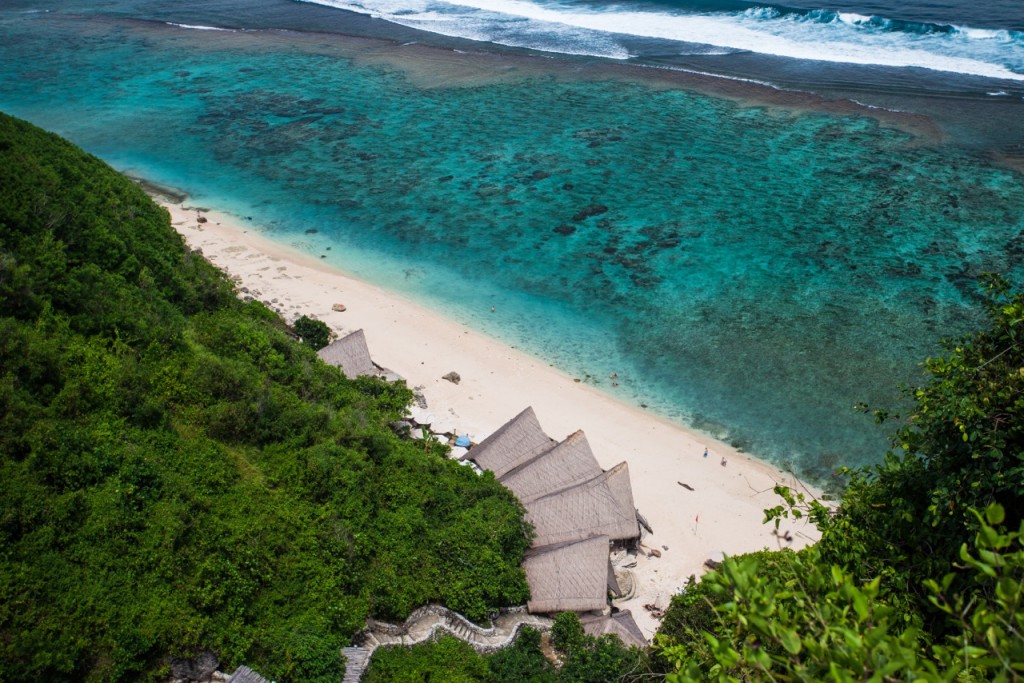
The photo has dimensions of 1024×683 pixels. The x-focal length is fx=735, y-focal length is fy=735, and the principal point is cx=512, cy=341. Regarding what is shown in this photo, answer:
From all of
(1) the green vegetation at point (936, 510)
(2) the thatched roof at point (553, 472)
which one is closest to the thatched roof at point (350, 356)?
(2) the thatched roof at point (553, 472)

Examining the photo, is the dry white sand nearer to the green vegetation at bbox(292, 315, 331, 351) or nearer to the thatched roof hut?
the thatched roof hut

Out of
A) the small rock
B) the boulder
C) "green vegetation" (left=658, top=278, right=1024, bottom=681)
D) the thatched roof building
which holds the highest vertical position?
"green vegetation" (left=658, top=278, right=1024, bottom=681)

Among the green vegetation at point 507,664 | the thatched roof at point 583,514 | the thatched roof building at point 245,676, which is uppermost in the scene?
the thatched roof building at point 245,676

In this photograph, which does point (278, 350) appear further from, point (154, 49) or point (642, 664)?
point (154, 49)

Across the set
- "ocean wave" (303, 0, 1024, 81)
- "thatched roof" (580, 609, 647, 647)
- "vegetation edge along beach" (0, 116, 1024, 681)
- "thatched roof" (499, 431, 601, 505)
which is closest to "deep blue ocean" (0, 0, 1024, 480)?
"ocean wave" (303, 0, 1024, 81)

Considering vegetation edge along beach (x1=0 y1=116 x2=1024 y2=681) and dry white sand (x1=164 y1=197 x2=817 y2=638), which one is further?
dry white sand (x1=164 y1=197 x2=817 y2=638)

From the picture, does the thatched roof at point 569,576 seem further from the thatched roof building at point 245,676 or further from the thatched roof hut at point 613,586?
the thatched roof building at point 245,676

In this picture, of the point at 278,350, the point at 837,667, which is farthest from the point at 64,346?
the point at 837,667
